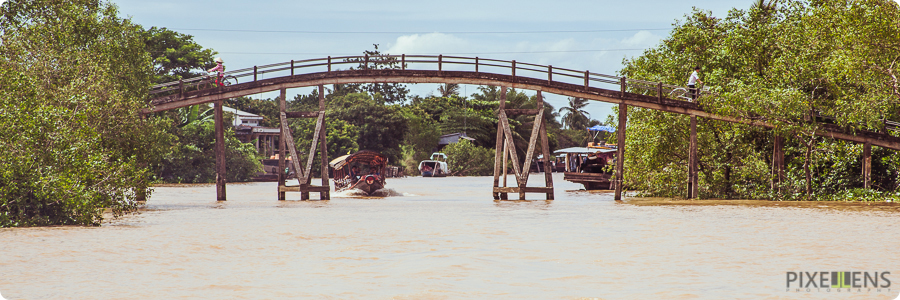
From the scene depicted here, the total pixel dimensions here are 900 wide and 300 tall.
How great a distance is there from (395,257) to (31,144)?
28.2 ft

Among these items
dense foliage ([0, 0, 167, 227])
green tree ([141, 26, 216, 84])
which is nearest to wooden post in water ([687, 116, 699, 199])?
dense foliage ([0, 0, 167, 227])

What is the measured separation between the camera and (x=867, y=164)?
72.5ft

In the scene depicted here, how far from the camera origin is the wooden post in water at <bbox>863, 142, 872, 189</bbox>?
2197 centimetres

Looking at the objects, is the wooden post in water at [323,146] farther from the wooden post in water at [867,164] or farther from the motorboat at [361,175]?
the wooden post in water at [867,164]

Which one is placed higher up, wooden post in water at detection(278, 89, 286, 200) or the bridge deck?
the bridge deck

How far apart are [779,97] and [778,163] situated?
3.06 m

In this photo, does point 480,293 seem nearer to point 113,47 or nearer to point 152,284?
point 152,284

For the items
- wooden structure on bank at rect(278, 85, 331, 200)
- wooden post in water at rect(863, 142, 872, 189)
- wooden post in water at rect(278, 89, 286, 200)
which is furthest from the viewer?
wooden post in water at rect(278, 89, 286, 200)

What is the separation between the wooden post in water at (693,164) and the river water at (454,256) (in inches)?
186

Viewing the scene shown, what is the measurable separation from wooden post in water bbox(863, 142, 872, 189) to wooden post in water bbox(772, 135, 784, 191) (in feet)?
8.40

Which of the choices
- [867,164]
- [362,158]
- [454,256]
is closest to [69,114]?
[454,256]

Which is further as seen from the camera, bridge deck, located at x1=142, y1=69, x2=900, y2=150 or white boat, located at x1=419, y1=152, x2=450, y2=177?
white boat, located at x1=419, y1=152, x2=450, y2=177

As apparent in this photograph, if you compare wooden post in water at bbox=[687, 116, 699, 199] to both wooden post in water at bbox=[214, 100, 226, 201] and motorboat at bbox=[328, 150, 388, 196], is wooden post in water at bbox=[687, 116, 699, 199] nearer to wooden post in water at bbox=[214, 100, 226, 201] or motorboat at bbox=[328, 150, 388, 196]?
motorboat at bbox=[328, 150, 388, 196]

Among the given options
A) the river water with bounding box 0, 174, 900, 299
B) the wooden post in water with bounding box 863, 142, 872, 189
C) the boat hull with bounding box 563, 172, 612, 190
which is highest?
the wooden post in water with bounding box 863, 142, 872, 189
